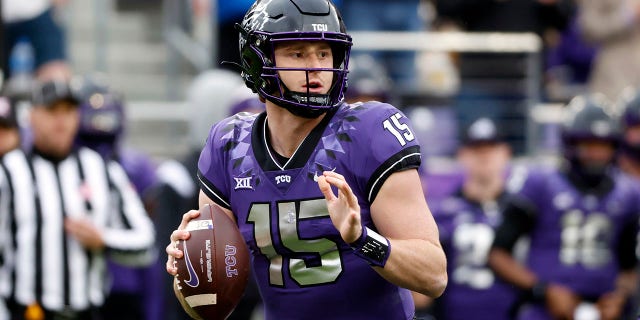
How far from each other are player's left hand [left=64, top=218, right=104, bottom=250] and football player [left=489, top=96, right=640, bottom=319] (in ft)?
8.47

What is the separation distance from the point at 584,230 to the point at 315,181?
441cm

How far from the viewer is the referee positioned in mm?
7758

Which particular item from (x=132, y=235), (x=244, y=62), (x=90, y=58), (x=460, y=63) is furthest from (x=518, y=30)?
(x=244, y=62)

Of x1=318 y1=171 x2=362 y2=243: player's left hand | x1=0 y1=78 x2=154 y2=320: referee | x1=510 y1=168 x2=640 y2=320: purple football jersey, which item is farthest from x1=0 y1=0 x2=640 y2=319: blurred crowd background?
x1=318 y1=171 x2=362 y2=243: player's left hand

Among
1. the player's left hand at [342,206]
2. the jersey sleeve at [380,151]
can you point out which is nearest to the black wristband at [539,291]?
the jersey sleeve at [380,151]

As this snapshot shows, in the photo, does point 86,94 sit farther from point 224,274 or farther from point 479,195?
point 224,274

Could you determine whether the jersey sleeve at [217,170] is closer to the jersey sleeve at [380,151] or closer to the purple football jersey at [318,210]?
the purple football jersey at [318,210]

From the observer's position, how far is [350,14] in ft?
35.4

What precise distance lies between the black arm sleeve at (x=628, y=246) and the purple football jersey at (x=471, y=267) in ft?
2.78

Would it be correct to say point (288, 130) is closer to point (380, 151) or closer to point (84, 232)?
point (380, 151)

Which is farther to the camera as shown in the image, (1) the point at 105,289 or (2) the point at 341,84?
(1) the point at 105,289

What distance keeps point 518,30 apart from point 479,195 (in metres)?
2.16

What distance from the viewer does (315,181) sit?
4430 mm

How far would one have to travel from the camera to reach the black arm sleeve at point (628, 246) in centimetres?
855
